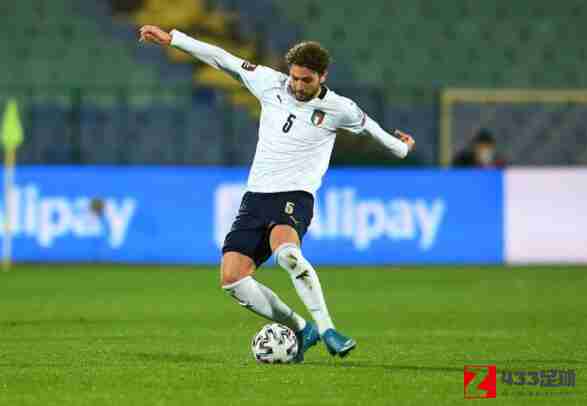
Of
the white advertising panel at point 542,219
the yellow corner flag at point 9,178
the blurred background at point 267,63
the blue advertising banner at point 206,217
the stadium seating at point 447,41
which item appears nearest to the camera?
the yellow corner flag at point 9,178

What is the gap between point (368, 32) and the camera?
24234 millimetres

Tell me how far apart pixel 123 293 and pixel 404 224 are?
215 inches

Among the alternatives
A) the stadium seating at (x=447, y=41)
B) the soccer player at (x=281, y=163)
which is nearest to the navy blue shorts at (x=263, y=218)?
the soccer player at (x=281, y=163)

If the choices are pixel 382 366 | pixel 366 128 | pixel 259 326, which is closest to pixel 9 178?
pixel 259 326

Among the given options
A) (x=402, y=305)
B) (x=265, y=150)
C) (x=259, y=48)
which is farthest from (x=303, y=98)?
(x=259, y=48)

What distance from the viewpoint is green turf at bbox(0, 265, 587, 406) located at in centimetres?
702

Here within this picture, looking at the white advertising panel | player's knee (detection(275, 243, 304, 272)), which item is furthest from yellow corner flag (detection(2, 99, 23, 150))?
player's knee (detection(275, 243, 304, 272))

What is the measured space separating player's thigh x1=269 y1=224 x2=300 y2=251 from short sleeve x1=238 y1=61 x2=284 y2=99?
3.00ft

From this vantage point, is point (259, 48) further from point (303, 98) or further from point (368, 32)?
point (303, 98)

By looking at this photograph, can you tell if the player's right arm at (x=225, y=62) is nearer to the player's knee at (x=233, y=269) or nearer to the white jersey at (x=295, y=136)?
the white jersey at (x=295, y=136)

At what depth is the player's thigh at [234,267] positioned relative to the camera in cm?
845

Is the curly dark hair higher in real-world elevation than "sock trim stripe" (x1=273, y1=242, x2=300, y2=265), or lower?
higher

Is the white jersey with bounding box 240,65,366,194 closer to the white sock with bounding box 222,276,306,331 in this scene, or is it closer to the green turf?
the white sock with bounding box 222,276,306,331

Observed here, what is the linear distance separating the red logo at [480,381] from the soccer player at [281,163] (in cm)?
102
